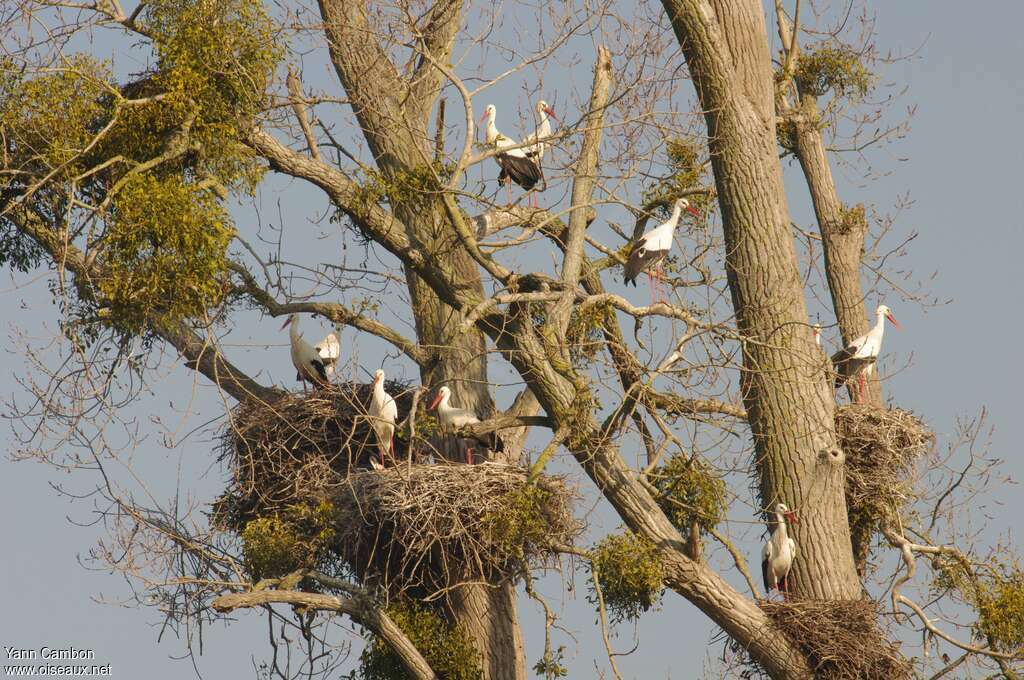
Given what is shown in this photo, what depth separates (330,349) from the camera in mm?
15328

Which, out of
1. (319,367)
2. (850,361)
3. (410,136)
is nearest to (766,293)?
(850,361)

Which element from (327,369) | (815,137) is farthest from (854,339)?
(327,369)

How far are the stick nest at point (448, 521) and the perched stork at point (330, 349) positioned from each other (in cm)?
262

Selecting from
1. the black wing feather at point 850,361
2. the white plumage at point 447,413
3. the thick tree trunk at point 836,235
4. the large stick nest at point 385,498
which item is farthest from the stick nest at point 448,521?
the thick tree trunk at point 836,235

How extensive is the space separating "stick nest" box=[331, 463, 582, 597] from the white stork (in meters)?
2.08

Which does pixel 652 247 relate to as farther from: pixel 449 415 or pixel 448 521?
pixel 448 521

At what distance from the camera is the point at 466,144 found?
11.8 metres

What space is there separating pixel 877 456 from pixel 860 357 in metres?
1.98

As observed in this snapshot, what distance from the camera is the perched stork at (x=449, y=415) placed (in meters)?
13.7

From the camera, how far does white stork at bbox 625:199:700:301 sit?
1317 cm

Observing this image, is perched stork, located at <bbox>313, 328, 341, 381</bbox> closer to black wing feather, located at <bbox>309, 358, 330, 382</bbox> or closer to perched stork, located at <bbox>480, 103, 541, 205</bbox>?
black wing feather, located at <bbox>309, 358, 330, 382</bbox>

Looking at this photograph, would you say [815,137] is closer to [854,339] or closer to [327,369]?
[854,339]

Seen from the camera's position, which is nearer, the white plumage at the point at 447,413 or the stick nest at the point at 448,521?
the stick nest at the point at 448,521

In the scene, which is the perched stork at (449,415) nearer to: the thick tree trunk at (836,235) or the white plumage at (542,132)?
the white plumage at (542,132)
